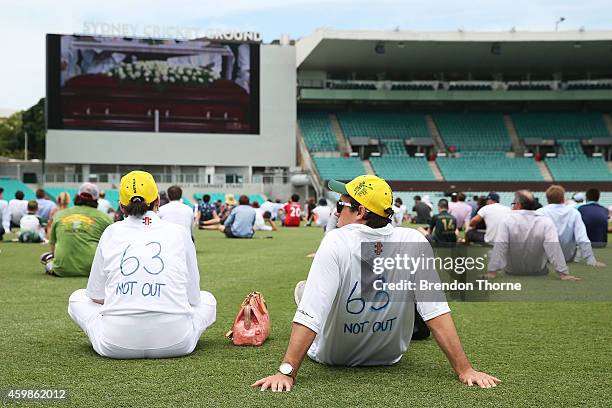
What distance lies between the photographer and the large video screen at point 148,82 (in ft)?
151

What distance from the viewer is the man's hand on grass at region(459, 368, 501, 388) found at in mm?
4508

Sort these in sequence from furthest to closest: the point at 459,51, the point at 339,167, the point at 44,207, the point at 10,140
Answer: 1. the point at 10,140
2. the point at 339,167
3. the point at 459,51
4. the point at 44,207

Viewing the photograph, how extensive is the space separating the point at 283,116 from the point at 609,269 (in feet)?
128

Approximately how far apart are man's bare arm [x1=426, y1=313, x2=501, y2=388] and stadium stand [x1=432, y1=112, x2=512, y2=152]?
46498 mm

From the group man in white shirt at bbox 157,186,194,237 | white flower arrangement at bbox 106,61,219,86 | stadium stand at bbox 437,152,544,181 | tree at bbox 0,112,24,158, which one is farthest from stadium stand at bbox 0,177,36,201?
man in white shirt at bbox 157,186,194,237

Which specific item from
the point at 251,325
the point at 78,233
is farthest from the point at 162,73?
the point at 251,325

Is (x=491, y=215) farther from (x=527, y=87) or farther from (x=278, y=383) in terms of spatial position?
(x=527, y=87)

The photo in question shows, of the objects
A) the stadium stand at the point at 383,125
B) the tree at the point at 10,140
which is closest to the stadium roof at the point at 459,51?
the stadium stand at the point at 383,125

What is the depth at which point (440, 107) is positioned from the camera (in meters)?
53.5

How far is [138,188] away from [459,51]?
4304 cm

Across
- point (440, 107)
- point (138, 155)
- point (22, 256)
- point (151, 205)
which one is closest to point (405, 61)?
point (440, 107)

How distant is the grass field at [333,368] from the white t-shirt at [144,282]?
21cm

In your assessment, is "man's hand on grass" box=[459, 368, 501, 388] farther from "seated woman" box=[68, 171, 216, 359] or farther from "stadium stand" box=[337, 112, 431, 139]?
"stadium stand" box=[337, 112, 431, 139]

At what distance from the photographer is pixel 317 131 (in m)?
51.2
